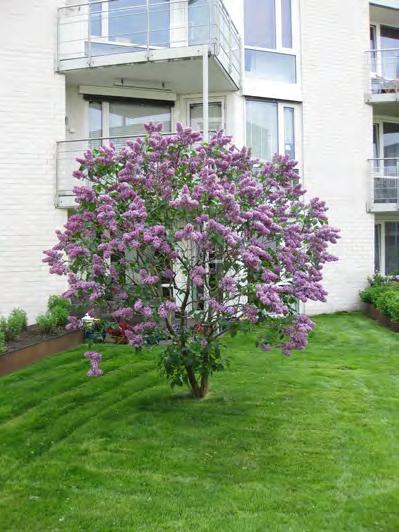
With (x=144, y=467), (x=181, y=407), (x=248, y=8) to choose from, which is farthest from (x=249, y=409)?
(x=248, y=8)

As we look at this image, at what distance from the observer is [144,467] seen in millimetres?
5926

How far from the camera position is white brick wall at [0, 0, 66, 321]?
509 inches

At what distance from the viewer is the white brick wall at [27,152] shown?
12922 mm

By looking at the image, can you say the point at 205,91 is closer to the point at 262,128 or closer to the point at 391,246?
the point at 262,128

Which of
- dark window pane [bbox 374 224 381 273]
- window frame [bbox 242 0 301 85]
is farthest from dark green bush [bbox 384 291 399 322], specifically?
window frame [bbox 242 0 301 85]

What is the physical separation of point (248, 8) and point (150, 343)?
38.8ft

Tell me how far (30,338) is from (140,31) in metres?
8.02

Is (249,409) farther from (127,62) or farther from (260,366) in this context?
(127,62)

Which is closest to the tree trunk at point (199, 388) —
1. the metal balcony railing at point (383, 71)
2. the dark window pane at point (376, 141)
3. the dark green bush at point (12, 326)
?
the dark green bush at point (12, 326)

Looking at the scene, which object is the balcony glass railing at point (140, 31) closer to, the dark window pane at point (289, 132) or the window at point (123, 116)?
the window at point (123, 116)

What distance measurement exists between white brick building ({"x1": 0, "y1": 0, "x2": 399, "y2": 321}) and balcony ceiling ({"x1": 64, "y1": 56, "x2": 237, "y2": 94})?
46mm

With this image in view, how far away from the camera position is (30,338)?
451 inches

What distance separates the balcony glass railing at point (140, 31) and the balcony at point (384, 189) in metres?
5.08

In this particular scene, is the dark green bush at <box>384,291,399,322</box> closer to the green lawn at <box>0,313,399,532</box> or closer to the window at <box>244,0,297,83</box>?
the green lawn at <box>0,313,399,532</box>
